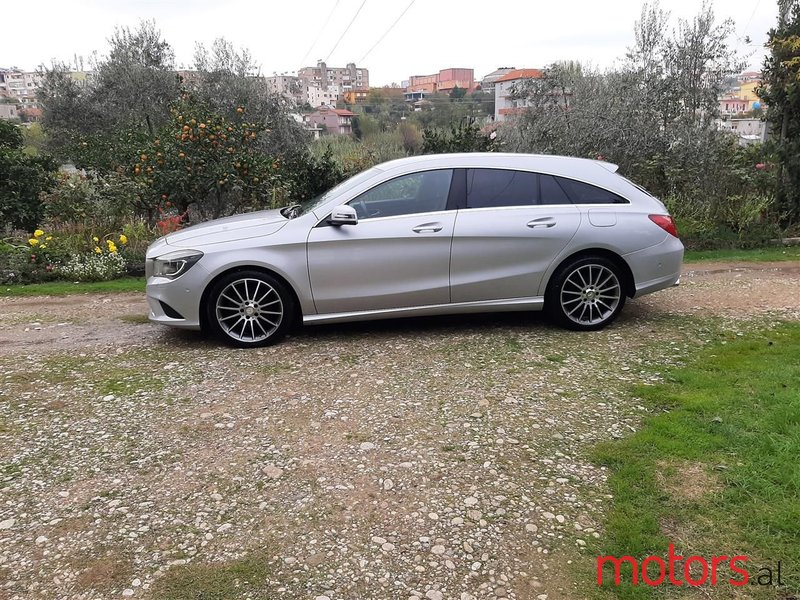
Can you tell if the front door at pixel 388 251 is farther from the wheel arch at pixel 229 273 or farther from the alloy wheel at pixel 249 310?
the alloy wheel at pixel 249 310

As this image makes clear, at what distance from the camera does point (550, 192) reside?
19.1ft

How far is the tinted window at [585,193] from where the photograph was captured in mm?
5832

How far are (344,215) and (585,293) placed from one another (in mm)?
2375

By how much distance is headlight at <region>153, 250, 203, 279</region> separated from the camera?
17.5ft

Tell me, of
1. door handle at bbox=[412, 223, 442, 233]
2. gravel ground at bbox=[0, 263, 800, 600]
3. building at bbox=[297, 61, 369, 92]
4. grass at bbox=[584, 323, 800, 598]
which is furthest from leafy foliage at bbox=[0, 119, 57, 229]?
building at bbox=[297, 61, 369, 92]

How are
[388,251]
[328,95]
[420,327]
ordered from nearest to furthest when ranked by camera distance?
[388,251], [420,327], [328,95]

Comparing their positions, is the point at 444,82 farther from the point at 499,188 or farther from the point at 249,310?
the point at 249,310

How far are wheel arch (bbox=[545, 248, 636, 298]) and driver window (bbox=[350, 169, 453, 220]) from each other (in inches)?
47.9

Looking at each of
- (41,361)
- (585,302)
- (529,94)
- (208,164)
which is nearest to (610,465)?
(585,302)

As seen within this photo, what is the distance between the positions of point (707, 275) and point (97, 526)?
26.1 feet

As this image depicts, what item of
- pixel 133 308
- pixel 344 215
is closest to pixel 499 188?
pixel 344 215

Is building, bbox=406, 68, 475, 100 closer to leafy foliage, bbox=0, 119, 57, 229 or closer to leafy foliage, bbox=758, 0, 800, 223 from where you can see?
leafy foliage, bbox=758, 0, 800, 223

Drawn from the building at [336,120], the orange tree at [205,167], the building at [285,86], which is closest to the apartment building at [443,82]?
the building at [336,120]

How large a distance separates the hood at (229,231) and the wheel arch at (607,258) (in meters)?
2.51
